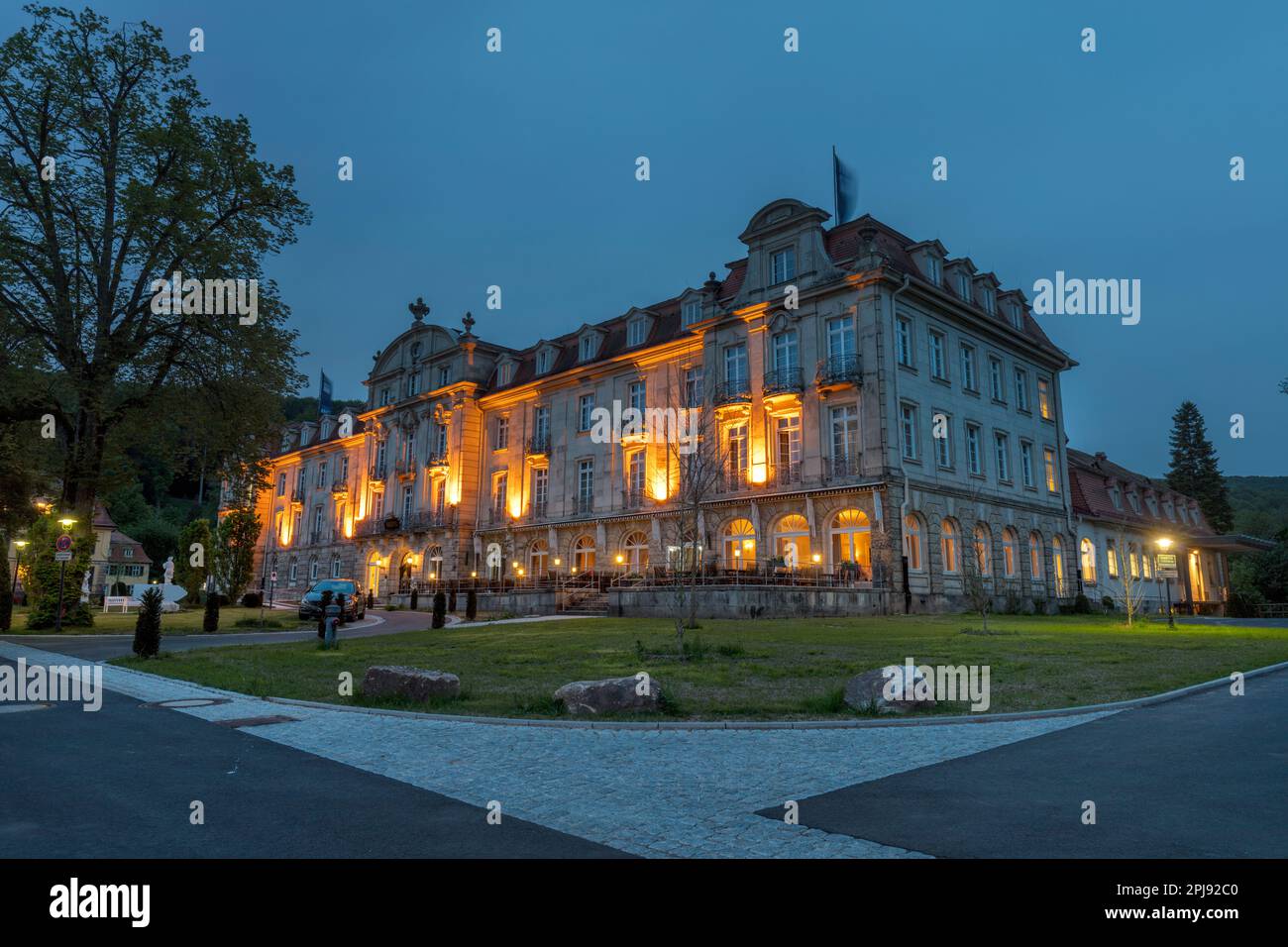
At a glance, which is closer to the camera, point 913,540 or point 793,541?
point 913,540

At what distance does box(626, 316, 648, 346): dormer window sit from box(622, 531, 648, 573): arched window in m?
10.5

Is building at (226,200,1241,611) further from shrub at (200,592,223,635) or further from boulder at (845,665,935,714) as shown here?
boulder at (845,665,935,714)

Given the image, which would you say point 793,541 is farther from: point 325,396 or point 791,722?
point 325,396

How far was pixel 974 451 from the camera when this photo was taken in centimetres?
3719

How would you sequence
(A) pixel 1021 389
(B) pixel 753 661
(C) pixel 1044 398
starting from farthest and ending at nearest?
(C) pixel 1044 398, (A) pixel 1021 389, (B) pixel 753 661

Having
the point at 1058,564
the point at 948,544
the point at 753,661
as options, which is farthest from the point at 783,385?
the point at 753,661

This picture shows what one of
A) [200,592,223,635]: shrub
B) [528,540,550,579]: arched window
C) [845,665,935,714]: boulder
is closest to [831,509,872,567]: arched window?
[528,540,550,579]: arched window

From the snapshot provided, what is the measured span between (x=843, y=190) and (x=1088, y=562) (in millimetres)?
23530

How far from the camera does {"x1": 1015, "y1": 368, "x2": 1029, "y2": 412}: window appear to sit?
4078cm

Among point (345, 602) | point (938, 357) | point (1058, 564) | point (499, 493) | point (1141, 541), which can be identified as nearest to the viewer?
point (345, 602)
